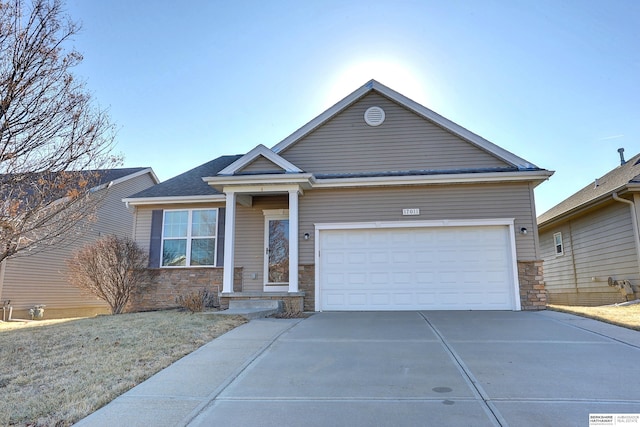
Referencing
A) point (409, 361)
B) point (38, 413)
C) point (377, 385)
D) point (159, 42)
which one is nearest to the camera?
point (38, 413)

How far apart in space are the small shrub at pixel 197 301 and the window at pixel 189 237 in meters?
0.97

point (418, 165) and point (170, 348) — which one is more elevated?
point (418, 165)

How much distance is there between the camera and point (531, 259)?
33.8 ft

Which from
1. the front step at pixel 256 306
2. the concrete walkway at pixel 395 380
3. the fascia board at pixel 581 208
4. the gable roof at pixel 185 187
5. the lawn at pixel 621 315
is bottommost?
the concrete walkway at pixel 395 380

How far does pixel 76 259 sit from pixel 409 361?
390 inches

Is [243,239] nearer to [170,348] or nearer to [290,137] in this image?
[290,137]

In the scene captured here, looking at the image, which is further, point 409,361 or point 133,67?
point 133,67

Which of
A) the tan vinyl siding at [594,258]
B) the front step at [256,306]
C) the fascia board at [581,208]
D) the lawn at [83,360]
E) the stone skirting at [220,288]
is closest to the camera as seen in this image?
the lawn at [83,360]

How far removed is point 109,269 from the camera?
11.5 metres

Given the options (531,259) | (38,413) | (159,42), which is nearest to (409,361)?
(38,413)

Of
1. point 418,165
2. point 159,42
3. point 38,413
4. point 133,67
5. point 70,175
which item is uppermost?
point 159,42

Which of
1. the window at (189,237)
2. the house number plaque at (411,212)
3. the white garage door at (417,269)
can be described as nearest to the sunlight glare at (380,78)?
the house number plaque at (411,212)

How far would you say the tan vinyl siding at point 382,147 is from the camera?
11.3 metres

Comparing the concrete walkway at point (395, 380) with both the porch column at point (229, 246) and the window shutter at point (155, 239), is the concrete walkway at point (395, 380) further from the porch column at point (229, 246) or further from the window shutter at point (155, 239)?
the window shutter at point (155, 239)
